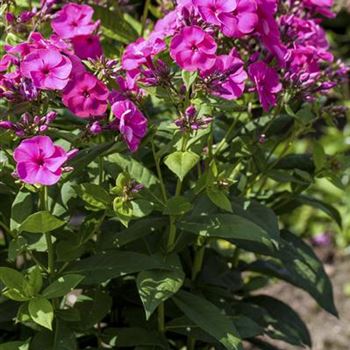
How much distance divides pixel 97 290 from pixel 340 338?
209cm

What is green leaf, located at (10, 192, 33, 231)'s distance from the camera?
77.2 inches

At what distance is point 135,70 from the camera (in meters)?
1.97

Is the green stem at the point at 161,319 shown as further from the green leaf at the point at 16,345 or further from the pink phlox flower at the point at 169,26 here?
the pink phlox flower at the point at 169,26

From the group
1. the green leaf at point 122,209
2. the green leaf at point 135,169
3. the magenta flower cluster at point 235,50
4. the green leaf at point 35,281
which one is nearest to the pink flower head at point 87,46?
the magenta flower cluster at point 235,50

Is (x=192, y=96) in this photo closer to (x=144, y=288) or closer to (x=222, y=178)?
(x=222, y=178)

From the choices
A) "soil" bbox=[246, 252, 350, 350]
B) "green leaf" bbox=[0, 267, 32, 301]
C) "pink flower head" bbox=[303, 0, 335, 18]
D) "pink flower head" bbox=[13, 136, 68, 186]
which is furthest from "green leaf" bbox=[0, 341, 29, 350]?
"soil" bbox=[246, 252, 350, 350]

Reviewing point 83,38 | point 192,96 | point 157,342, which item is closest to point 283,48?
point 192,96

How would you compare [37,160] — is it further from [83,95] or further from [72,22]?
[72,22]

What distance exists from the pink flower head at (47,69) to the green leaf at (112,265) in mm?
460

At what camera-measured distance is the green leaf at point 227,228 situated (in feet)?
6.42

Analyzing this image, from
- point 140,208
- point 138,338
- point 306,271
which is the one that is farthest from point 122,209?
point 306,271

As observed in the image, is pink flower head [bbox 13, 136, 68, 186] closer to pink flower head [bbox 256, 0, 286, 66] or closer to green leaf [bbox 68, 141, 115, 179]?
green leaf [bbox 68, 141, 115, 179]

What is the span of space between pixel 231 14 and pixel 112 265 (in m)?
0.63

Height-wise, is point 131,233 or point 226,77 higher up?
point 226,77
